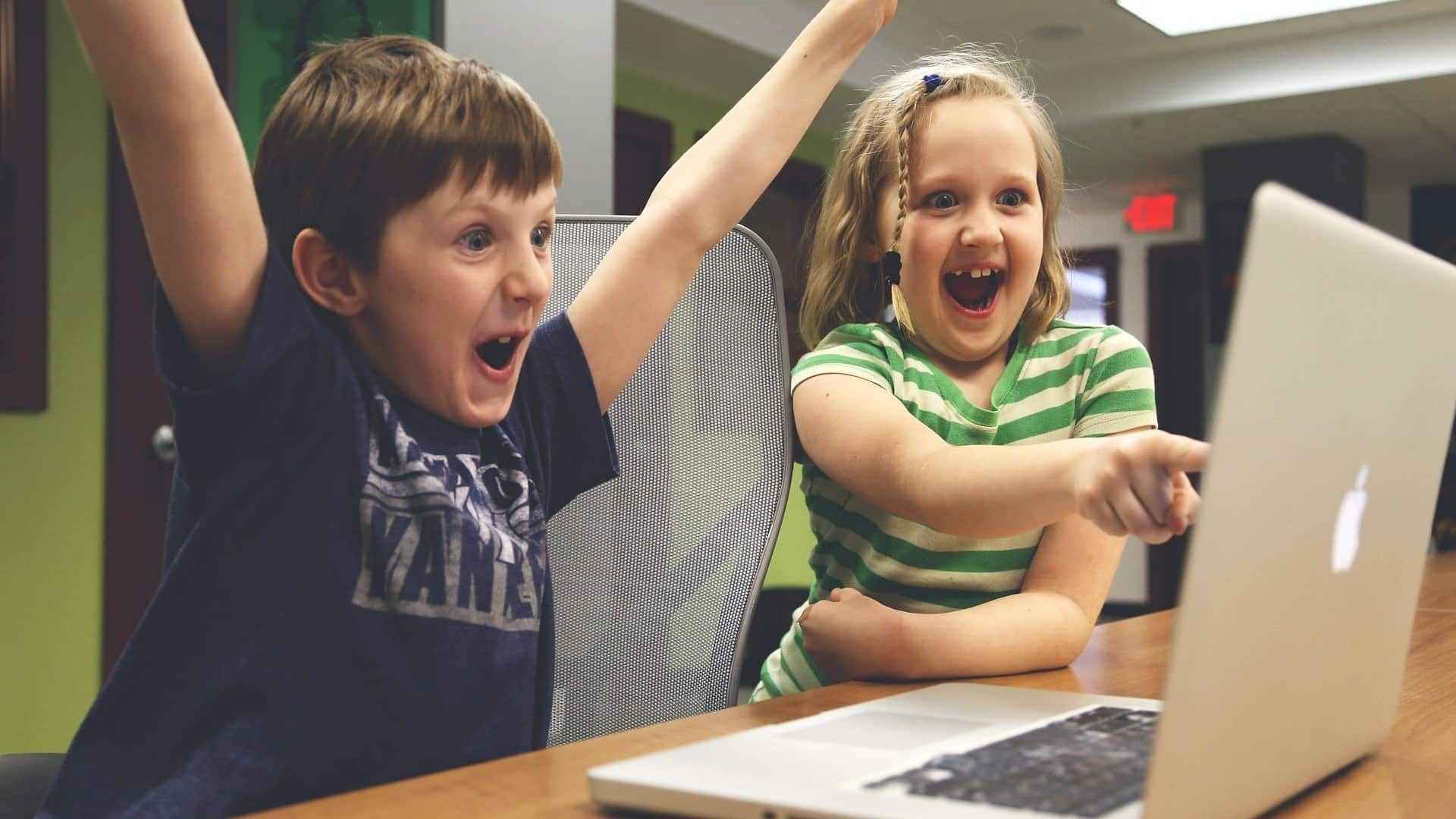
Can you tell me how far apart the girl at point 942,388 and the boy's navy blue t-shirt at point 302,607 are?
29 cm

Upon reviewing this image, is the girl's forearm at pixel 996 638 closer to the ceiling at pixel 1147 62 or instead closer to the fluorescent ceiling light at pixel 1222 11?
the ceiling at pixel 1147 62

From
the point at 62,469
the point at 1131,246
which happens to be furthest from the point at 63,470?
the point at 1131,246

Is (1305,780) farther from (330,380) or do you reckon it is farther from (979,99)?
(979,99)

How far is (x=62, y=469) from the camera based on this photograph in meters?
2.93

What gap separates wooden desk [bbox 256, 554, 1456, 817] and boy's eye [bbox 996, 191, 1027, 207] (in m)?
0.41

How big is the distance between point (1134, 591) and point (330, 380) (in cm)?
811

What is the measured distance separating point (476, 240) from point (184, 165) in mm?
209

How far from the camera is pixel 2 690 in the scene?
2.83 m

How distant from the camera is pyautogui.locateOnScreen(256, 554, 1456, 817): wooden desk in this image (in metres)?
0.58

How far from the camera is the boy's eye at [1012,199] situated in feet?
3.72

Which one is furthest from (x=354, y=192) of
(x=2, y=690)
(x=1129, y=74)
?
(x=1129, y=74)

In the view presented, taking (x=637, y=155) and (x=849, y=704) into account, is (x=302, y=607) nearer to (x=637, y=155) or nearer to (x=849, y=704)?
(x=849, y=704)

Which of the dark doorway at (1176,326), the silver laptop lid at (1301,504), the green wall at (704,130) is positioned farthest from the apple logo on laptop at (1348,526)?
the dark doorway at (1176,326)

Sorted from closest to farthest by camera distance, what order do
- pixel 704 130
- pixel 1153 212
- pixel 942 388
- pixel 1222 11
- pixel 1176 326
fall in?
1. pixel 942 388
2. pixel 1222 11
3. pixel 704 130
4. pixel 1153 212
5. pixel 1176 326
